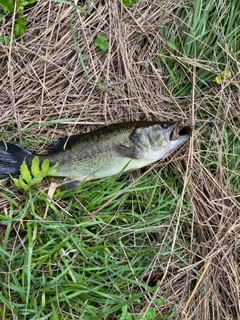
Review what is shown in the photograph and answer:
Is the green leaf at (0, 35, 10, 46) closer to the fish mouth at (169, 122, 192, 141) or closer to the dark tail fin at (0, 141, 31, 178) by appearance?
the dark tail fin at (0, 141, 31, 178)

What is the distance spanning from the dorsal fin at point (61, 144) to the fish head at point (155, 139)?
1.73 ft

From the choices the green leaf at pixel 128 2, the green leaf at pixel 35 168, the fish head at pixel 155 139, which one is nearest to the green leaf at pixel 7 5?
the green leaf at pixel 128 2

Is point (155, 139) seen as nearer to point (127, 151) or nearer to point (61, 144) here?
point (127, 151)

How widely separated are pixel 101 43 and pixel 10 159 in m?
1.36

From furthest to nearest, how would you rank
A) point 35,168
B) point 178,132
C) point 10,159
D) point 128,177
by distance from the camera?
point 128,177, point 178,132, point 10,159, point 35,168

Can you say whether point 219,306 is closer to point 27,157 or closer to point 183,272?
point 183,272

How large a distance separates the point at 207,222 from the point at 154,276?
2.26 ft

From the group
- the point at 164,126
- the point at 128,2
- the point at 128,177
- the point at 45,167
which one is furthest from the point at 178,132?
the point at 128,2

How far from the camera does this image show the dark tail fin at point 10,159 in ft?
11.4

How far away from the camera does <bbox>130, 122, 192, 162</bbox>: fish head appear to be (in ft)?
11.5

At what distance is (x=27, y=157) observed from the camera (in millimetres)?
3484

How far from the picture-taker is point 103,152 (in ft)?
11.5

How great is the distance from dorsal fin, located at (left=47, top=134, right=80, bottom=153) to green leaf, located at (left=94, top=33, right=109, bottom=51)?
0.88 meters

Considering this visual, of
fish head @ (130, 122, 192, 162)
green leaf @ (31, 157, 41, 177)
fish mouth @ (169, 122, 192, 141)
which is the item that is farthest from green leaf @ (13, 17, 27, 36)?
fish mouth @ (169, 122, 192, 141)
